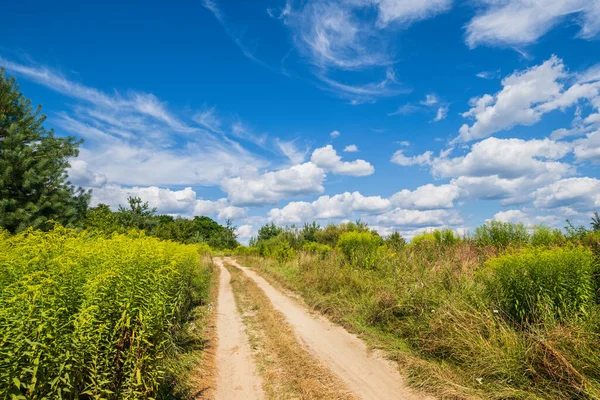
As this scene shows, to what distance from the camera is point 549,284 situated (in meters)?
5.82

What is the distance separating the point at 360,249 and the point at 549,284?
31.0 feet

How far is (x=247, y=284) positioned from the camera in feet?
59.4

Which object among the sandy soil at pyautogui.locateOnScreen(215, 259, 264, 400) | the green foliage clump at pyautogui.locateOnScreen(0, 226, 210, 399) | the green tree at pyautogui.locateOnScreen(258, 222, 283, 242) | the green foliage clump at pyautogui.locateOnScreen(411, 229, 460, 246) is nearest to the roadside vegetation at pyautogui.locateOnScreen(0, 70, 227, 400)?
the green foliage clump at pyautogui.locateOnScreen(0, 226, 210, 399)

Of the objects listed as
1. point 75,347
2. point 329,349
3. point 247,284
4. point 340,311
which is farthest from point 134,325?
point 247,284

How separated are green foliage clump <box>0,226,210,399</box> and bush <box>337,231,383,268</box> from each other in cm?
1059

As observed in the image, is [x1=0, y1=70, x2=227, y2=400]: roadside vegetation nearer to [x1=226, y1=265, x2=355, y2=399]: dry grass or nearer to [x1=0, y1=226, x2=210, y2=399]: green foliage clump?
[x1=0, y1=226, x2=210, y2=399]: green foliage clump

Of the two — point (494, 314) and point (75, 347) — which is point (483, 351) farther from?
point (75, 347)

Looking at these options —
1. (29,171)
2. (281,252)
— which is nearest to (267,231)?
(281,252)

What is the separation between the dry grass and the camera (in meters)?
5.49

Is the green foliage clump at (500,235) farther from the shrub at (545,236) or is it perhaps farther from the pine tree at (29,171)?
the pine tree at (29,171)

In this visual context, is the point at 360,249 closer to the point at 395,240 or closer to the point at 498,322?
the point at 395,240

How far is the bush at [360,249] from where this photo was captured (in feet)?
46.0

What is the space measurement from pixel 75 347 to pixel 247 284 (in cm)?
1553

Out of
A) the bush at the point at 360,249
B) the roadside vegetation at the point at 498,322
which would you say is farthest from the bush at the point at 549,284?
the bush at the point at 360,249
